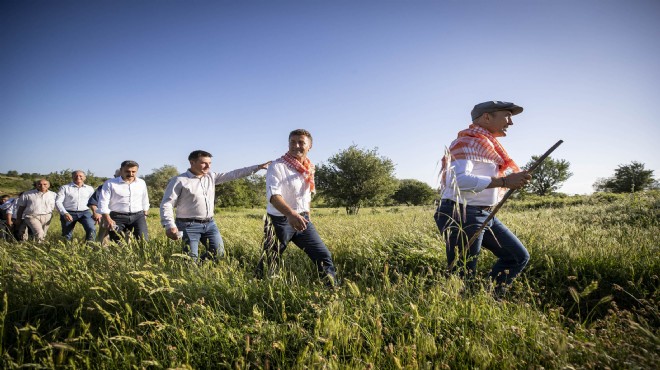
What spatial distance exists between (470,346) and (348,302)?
A: 992mm

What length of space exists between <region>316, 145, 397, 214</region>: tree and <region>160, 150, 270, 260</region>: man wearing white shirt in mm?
24981

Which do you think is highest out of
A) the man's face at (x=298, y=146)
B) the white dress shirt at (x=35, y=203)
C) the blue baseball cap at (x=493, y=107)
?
the blue baseball cap at (x=493, y=107)

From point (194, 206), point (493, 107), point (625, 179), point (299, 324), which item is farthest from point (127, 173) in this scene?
point (625, 179)

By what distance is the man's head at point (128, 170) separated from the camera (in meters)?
5.79

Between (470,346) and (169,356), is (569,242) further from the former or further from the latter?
(169,356)

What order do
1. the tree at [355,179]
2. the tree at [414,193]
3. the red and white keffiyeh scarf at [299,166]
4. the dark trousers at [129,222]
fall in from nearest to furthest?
the red and white keffiyeh scarf at [299,166]
the dark trousers at [129,222]
the tree at [355,179]
the tree at [414,193]

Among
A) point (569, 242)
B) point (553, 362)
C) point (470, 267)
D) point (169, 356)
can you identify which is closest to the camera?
point (553, 362)

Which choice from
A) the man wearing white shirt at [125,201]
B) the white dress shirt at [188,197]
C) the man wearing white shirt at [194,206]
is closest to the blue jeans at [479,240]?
the man wearing white shirt at [194,206]

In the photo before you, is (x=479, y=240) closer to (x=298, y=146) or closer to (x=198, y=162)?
(x=298, y=146)

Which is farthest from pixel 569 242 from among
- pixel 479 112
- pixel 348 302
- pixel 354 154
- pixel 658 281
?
pixel 354 154

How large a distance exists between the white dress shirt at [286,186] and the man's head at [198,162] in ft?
5.54

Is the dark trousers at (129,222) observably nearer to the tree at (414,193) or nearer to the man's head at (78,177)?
the man's head at (78,177)

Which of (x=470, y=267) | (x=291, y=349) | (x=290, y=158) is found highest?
(x=290, y=158)

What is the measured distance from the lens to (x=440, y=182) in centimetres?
302
